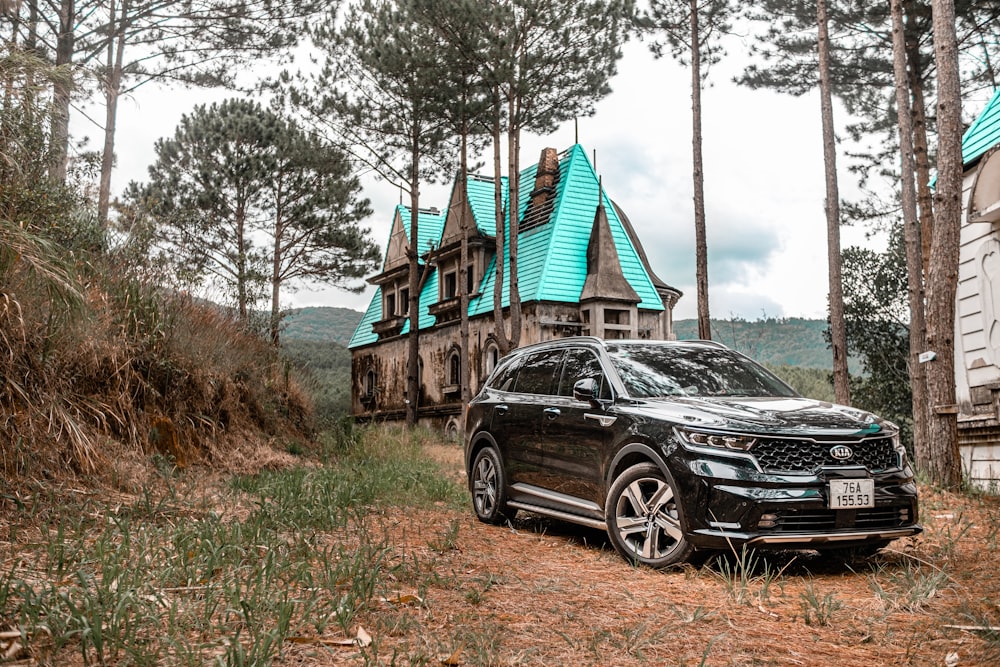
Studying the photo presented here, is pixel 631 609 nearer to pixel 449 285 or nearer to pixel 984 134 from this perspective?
pixel 984 134

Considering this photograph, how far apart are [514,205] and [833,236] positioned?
32.9 feet

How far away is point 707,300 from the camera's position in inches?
688

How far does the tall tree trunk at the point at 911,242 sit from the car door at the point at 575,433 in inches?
301

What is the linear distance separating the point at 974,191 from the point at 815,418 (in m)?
8.20

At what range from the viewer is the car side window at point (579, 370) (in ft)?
24.0

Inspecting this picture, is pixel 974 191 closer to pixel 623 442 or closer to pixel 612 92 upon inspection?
pixel 623 442

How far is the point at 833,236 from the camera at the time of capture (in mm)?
14773

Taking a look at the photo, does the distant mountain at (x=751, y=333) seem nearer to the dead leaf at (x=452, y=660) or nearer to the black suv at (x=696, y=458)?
the black suv at (x=696, y=458)

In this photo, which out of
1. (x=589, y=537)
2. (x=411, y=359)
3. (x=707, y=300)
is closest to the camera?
(x=589, y=537)

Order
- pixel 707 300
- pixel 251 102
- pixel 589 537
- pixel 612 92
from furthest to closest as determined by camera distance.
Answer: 1. pixel 251 102
2. pixel 612 92
3. pixel 707 300
4. pixel 589 537

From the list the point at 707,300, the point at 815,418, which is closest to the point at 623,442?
the point at 815,418

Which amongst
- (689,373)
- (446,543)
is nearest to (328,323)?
(689,373)

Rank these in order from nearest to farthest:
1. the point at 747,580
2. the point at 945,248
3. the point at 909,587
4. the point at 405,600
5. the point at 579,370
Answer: the point at 405,600, the point at 909,587, the point at 747,580, the point at 579,370, the point at 945,248

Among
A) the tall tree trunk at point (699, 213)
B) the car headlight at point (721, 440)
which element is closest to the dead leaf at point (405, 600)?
the car headlight at point (721, 440)
